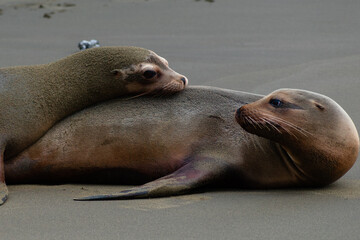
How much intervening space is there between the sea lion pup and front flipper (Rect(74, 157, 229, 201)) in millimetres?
742

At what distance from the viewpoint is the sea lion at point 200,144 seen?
5059 millimetres

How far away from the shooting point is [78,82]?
18.6ft

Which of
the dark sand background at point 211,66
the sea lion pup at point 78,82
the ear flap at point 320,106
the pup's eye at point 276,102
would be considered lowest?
the dark sand background at point 211,66

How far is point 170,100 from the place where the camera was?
5727 millimetres

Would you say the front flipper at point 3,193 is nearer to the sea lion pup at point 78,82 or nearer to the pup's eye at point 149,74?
the sea lion pup at point 78,82

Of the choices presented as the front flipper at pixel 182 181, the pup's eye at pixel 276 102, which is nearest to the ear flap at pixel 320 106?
the pup's eye at pixel 276 102

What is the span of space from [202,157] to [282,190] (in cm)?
57

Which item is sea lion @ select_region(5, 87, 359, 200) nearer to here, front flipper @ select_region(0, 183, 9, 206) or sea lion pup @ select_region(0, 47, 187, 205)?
sea lion pup @ select_region(0, 47, 187, 205)

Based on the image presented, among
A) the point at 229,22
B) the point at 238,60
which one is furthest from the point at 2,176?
the point at 229,22

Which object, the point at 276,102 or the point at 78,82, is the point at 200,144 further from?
the point at 78,82

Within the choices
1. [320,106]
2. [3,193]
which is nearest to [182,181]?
[320,106]

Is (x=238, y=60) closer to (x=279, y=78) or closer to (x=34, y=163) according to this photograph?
(x=279, y=78)

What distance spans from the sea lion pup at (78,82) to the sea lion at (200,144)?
0.27 feet

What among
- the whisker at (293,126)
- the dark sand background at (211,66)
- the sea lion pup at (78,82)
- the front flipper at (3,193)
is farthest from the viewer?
the sea lion pup at (78,82)
